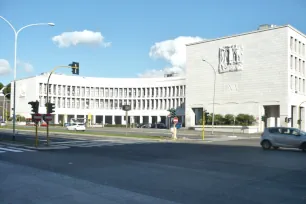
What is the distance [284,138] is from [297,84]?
40994 mm

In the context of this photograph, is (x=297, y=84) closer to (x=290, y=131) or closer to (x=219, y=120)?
(x=219, y=120)

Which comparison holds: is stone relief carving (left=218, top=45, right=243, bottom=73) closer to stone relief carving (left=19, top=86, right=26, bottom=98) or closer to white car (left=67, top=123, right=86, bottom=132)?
white car (left=67, top=123, right=86, bottom=132)

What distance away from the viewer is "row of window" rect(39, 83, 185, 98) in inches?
3784

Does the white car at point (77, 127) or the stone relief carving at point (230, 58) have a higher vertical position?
the stone relief carving at point (230, 58)

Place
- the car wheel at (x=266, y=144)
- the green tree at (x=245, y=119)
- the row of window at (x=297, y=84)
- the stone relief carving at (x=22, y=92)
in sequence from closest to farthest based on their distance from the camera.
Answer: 1. the car wheel at (x=266, y=144)
2. the green tree at (x=245, y=119)
3. the row of window at (x=297, y=84)
4. the stone relief carving at (x=22, y=92)

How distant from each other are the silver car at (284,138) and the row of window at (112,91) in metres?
70.7

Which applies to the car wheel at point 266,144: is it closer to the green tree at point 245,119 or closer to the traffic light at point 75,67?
the traffic light at point 75,67

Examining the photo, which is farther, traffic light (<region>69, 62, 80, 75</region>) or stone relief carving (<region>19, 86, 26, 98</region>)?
stone relief carving (<region>19, 86, 26, 98</region>)

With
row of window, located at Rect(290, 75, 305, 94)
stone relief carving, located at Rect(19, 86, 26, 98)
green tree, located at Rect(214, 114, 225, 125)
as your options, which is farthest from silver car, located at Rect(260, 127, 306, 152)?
stone relief carving, located at Rect(19, 86, 26, 98)

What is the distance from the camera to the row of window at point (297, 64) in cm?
5662

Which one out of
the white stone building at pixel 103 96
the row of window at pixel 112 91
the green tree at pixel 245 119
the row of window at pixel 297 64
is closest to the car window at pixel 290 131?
the green tree at pixel 245 119

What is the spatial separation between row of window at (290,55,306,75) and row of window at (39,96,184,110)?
124 ft

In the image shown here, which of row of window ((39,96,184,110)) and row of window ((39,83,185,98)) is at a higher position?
row of window ((39,83,185,98))

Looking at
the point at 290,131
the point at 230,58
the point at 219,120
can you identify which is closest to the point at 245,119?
the point at 219,120
